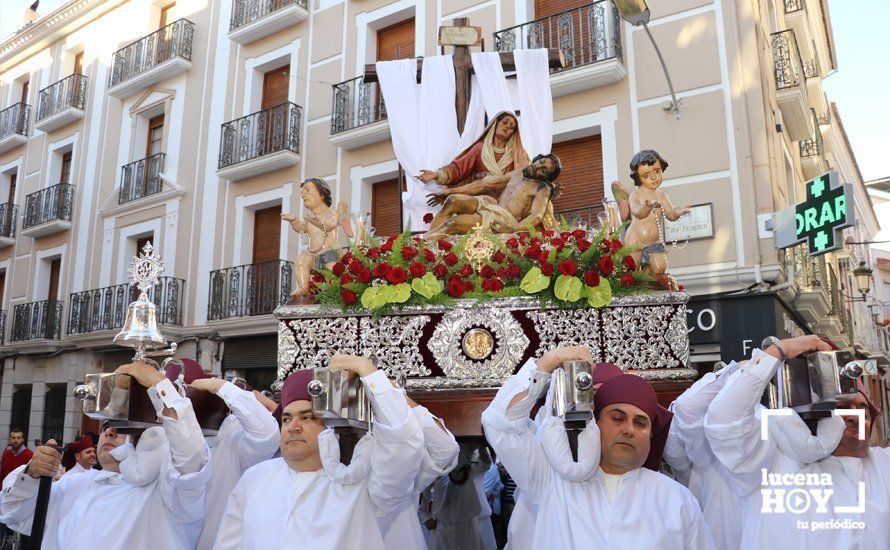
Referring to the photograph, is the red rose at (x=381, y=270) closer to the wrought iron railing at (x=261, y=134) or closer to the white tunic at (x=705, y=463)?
the white tunic at (x=705, y=463)

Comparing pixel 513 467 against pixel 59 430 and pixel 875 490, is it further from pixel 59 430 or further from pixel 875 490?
pixel 59 430

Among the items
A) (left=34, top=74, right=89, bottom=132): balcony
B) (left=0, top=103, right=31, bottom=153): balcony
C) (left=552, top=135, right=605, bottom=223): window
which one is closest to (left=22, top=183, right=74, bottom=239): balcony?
(left=34, top=74, right=89, bottom=132): balcony

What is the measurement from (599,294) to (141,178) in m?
13.4

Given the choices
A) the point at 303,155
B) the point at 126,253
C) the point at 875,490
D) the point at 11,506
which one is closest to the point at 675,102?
the point at 303,155

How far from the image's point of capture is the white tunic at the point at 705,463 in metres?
3.06

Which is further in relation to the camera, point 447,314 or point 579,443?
point 447,314

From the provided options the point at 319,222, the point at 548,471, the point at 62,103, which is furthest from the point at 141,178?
the point at 548,471

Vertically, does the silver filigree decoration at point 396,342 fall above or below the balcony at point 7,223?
below

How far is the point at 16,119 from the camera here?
18.6 metres

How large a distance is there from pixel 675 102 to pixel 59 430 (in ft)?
44.7

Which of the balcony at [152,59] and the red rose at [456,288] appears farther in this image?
the balcony at [152,59]

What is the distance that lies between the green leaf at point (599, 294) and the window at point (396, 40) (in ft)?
30.2

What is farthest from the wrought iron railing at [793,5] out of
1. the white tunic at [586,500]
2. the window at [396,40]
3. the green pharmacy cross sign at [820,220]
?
the white tunic at [586,500]

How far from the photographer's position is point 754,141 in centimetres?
917
